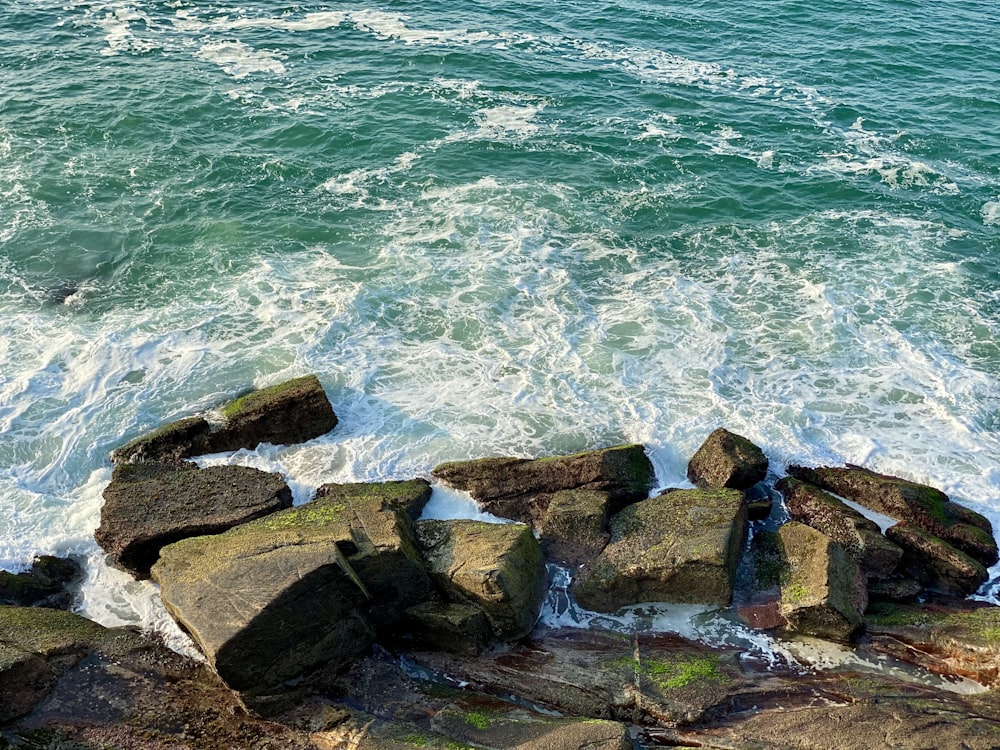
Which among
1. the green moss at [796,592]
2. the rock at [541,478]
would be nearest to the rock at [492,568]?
the rock at [541,478]

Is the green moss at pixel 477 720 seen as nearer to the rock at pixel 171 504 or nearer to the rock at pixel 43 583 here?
the rock at pixel 171 504

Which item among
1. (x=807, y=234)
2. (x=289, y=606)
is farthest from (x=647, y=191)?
(x=289, y=606)

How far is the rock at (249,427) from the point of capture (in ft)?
54.6

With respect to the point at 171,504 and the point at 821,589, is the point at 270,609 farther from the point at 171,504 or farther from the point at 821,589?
the point at 821,589

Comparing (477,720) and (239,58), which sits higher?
(239,58)

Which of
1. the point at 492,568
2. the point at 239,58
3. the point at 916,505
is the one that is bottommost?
the point at 916,505

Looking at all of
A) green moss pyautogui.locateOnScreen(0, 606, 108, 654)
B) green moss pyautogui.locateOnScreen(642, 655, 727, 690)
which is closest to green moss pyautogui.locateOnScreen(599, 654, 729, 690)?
green moss pyautogui.locateOnScreen(642, 655, 727, 690)

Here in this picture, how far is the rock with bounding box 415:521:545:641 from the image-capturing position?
12.9 m

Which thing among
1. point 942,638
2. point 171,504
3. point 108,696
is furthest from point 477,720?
point 942,638

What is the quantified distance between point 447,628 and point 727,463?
21.2 feet

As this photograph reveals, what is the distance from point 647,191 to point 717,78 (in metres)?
10.3

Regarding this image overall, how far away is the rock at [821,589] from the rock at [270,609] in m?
6.53

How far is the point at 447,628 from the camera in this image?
12.5m

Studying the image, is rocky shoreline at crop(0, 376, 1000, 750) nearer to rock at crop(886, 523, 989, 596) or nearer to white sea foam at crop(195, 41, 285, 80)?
rock at crop(886, 523, 989, 596)
